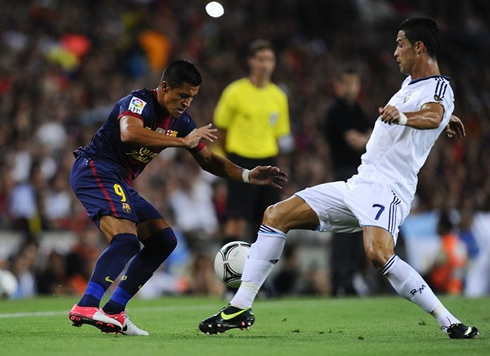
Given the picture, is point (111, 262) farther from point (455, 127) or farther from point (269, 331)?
point (455, 127)

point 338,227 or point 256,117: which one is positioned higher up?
point 256,117

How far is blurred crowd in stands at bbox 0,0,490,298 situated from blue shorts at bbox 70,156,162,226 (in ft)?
18.0

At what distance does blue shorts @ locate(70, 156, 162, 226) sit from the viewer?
6449mm

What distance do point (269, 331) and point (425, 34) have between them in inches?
93.8

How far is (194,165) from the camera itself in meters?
16.3

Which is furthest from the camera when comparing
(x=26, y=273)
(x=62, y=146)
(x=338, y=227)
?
(x=62, y=146)

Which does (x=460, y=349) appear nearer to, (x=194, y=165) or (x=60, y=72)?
(x=194, y=165)

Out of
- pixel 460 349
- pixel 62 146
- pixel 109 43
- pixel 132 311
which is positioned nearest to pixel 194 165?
pixel 62 146

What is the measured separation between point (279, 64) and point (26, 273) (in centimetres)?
1015

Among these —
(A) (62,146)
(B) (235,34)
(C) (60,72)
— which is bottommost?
(A) (62,146)

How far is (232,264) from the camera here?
6.90 m

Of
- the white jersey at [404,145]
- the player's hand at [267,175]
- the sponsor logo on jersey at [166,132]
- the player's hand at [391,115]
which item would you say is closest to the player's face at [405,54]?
the white jersey at [404,145]

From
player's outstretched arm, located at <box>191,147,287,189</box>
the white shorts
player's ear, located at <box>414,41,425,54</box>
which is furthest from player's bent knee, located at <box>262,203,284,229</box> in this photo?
player's ear, located at <box>414,41,425,54</box>

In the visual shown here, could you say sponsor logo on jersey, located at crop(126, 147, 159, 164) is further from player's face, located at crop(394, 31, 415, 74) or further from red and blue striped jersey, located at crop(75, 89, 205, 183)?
player's face, located at crop(394, 31, 415, 74)
